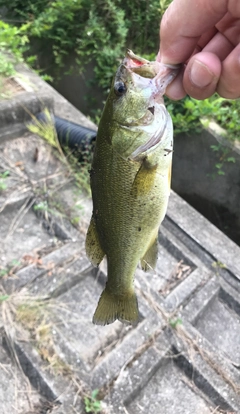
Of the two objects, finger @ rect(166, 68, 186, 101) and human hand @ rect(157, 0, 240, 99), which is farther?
finger @ rect(166, 68, 186, 101)

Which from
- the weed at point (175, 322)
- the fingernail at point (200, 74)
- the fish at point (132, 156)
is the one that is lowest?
the weed at point (175, 322)

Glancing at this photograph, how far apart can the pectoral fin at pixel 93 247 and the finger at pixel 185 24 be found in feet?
2.61

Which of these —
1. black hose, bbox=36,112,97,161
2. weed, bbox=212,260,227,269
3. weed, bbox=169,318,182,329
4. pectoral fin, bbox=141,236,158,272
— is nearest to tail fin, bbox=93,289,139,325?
pectoral fin, bbox=141,236,158,272

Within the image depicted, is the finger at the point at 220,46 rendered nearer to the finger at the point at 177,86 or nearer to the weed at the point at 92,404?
the finger at the point at 177,86

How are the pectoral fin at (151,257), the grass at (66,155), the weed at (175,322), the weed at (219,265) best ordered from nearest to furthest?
1. the pectoral fin at (151,257)
2. the weed at (175,322)
3. the weed at (219,265)
4. the grass at (66,155)

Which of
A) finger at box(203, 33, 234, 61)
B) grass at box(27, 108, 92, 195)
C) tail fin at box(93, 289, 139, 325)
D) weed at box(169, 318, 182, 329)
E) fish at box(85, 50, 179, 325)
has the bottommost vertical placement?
weed at box(169, 318, 182, 329)

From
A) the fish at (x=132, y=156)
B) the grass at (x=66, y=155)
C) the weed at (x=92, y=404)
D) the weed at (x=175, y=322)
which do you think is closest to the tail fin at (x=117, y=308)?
the fish at (x=132, y=156)

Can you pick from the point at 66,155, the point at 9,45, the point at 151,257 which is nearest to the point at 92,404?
the point at 151,257

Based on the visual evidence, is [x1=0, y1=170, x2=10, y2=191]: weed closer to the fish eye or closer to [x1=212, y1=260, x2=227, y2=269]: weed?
[x1=212, y1=260, x2=227, y2=269]: weed

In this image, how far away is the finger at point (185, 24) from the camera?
150 centimetres

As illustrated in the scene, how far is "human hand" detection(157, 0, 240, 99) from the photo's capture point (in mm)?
1530

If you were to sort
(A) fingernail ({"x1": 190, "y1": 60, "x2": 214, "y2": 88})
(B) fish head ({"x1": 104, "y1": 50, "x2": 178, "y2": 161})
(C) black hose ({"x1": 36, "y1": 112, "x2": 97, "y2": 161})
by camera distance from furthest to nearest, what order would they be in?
(C) black hose ({"x1": 36, "y1": 112, "x2": 97, "y2": 161}) < (A) fingernail ({"x1": 190, "y1": 60, "x2": 214, "y2": 88}) < (B) fish head ({"x1": 104, "y1": 50, "x2": 178, "y2": 161})

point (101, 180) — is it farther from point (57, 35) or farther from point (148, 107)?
point (57, 35)

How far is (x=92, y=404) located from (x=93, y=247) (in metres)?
1.16
